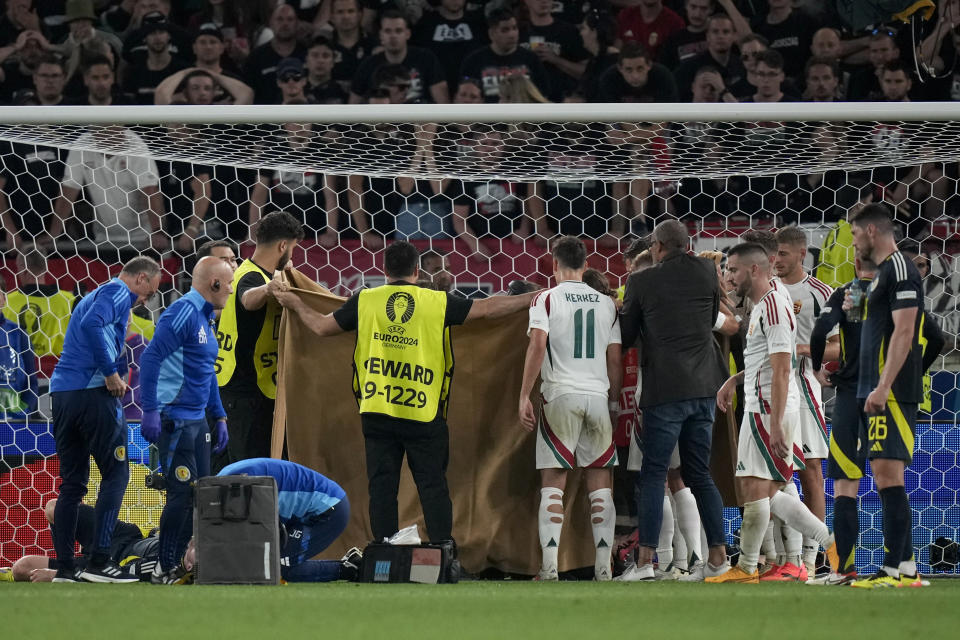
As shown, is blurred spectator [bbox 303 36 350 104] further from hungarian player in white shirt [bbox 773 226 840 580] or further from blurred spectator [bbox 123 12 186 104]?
hungarian player in white shirt [bbox 773 226 840 580]

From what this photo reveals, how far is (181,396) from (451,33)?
7.22 meters

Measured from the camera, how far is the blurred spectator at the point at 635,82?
11742mm

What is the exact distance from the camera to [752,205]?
10.4 meters

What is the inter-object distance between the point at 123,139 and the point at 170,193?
1.67 m

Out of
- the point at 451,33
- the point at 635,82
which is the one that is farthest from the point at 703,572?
the point at 451,33

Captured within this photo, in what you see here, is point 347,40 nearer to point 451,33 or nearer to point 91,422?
point 451,33

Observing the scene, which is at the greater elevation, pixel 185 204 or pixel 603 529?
pixel 185 204

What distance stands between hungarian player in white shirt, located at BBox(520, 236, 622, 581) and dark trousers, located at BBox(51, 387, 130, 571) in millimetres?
2315

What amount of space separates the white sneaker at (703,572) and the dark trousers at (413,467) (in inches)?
56.7

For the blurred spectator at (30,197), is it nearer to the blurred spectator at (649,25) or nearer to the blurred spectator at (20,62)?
the blurred spectator at (20,62)

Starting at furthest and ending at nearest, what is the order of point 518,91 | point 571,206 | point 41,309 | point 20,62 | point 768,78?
point 20,62 → point 768,78 → point 518,91 → point 571,206 → point 41,309

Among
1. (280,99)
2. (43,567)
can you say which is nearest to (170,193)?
(280,99)

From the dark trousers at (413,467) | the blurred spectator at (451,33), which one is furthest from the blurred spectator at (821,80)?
the dark trousers at (413,467)

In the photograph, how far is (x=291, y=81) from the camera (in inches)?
472
